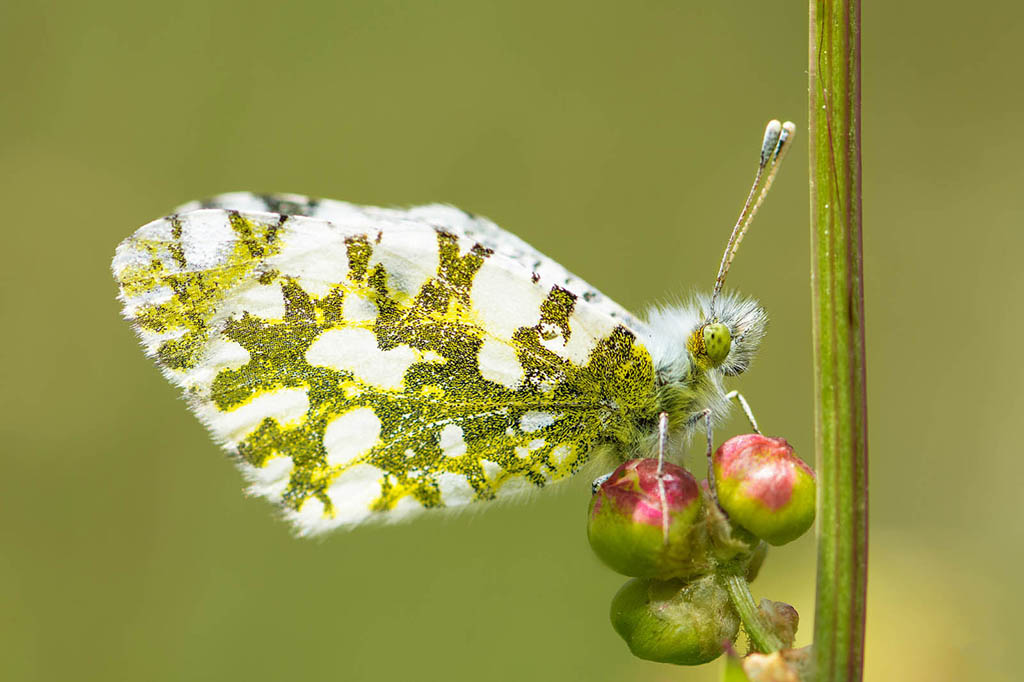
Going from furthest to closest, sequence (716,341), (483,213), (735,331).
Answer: (483,213) → (735,331) → (716,341)

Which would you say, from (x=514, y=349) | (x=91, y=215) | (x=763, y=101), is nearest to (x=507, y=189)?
(x=763, y=101)

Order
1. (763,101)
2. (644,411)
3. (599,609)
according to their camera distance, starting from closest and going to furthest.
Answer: (644,411), (599,609), (763,101)

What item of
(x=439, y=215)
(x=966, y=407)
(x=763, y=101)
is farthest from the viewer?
(x=763, y=101)

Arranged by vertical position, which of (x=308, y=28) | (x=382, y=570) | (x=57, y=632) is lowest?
(x=57, y=632)

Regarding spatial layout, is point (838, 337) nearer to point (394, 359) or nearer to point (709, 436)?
point (709, 436)

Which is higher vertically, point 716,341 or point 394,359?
point 716,341

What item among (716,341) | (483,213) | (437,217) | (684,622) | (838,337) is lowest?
(684,622)

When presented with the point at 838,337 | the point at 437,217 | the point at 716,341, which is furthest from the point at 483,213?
the point at 838,337

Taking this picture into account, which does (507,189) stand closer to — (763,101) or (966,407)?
(763,101)
